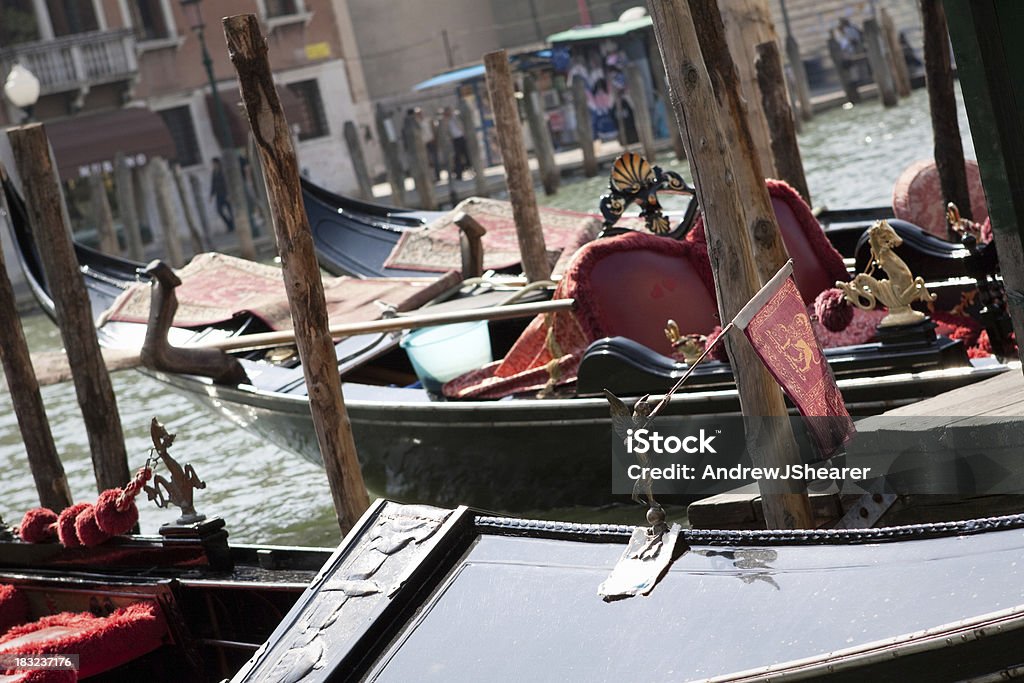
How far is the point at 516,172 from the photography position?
16.7ft

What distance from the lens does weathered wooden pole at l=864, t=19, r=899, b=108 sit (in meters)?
12.9

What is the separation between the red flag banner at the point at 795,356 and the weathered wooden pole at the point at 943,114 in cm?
210

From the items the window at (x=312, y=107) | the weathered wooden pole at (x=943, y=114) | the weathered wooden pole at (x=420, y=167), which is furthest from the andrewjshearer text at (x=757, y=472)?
the window at (x=312, y=107)

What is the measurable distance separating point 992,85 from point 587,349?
1.81 meters

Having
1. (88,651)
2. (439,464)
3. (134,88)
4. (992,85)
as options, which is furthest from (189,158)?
(992,85)

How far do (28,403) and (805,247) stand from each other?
2.24 metres

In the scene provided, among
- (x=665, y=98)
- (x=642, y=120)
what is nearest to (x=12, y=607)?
(x=642, y=120)

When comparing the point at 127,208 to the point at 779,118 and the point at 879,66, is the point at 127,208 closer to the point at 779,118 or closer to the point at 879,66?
the point at 879,66

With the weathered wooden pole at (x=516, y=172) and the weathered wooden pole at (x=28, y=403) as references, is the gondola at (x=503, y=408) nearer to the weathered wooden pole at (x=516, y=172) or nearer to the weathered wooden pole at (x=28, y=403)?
the weathered wooden pole at (x=516, y=172)

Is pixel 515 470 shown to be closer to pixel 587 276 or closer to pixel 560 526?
pixel 587 276

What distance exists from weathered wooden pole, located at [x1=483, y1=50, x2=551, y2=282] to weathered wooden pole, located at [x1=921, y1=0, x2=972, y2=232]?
146 cm

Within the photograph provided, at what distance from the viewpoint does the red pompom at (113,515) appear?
3.05 metres

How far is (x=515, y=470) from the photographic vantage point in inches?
155

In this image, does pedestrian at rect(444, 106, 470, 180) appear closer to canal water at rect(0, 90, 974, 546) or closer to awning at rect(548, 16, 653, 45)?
awning at rect(548, 16, 653, 45)
